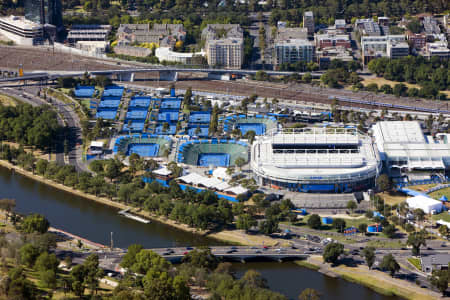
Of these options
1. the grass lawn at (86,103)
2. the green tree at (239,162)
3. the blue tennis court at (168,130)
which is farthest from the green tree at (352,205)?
the grass lawn at (86,103)

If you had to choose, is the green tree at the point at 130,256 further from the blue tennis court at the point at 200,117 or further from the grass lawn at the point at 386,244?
the blue tennis court at the point at 200,117

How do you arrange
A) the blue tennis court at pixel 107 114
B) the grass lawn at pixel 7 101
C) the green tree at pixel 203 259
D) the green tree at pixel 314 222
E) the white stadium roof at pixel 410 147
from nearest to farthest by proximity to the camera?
the green tree at pixel 203 259 → the green tree at pixel 314 222 → the white stadium roof at pixel 410 147 → the blue tennis court at pixel 107 114 → the grass lawn at pixel 7 101

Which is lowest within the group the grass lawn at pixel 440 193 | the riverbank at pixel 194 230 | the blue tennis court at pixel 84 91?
the riverbank at pixel 194 230

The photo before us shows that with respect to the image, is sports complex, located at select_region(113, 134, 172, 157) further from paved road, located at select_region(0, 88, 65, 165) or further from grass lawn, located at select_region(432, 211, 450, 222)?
grass lawn, located at select_region(432, 211, 450, 222)

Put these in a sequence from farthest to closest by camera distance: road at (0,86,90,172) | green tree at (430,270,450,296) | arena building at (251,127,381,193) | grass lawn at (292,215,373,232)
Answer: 1. road at (0,86,90,172)
2. arena building at (251,127,381,193)
3. grass lawn at (292,215,373,232)
4. green tree at (430,270,450,296)

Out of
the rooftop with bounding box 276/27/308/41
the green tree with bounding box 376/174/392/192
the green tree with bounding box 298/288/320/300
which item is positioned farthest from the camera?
the rooftop with bounding box 276/27/308/41

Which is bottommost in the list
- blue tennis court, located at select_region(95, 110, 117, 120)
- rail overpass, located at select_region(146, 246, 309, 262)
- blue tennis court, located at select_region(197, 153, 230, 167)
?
rail overpass, located at select_region(146, 246, 309, 262)

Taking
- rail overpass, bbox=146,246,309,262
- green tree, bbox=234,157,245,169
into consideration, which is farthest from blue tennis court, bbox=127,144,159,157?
rail overpass, bbox=146,246,309,262

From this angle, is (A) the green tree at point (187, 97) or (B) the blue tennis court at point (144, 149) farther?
(A) the green tree at point (187, 97)
